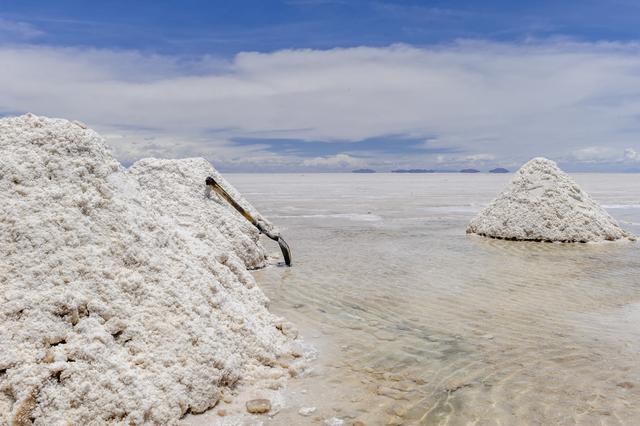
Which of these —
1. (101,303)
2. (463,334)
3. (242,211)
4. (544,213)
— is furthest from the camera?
(544,213)

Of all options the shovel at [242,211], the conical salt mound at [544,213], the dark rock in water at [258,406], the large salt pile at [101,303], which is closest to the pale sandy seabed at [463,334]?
the dark rock in water at [258,406]

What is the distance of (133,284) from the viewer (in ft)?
13.6

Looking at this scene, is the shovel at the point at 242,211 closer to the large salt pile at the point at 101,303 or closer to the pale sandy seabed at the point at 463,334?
the pale sandy seabed at the point at 463,334

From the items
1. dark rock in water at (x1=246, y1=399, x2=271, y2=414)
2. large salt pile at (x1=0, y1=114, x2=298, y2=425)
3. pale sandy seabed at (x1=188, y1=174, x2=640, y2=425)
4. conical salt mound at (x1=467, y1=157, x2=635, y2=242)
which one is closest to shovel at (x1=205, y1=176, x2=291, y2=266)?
pale sandy seabed at (x1=188, y1=174, x2=640, y2=425)

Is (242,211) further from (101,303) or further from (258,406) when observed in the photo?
(258,406)

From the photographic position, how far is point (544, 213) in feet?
44.1

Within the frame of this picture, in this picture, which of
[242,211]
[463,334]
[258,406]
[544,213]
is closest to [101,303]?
[258,406]

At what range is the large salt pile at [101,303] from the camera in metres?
3.41

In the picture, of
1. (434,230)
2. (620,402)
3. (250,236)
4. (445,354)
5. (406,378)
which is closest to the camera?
(620,402)

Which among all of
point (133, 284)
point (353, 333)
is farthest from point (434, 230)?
point (133, 284)

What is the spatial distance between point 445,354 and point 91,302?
131 inches

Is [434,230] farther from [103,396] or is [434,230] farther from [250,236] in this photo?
[103,396]

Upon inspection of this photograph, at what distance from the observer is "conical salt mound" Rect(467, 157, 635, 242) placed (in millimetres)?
13133

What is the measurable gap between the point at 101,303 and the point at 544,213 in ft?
40.1
